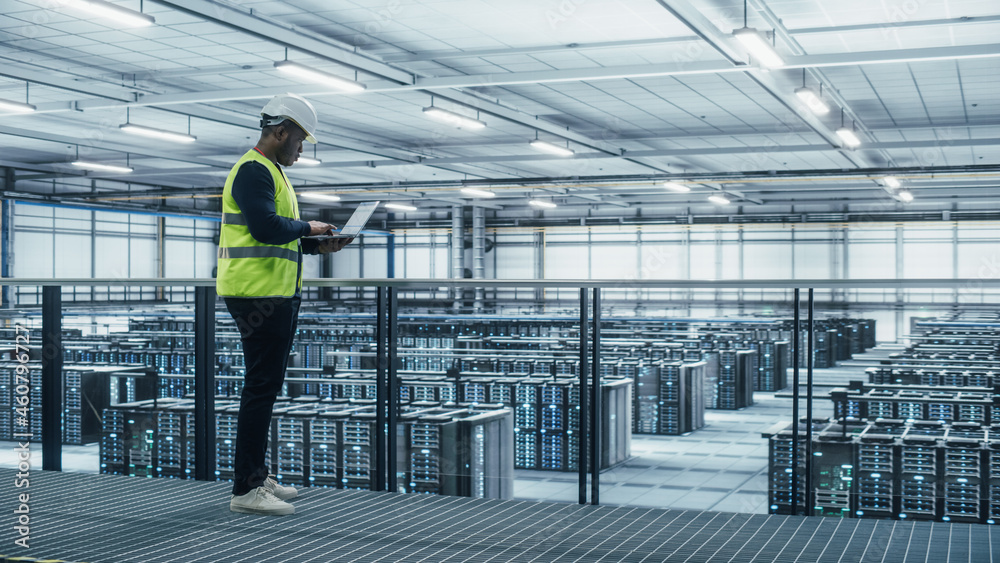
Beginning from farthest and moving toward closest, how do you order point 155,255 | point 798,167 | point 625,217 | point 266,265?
1. point 625,217
2. point 155,255
3. point 798,167
4. point 266,265

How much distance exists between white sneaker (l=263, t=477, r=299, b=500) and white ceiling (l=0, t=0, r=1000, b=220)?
648cm

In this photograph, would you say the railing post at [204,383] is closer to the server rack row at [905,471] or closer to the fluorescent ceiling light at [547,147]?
the server rack row at [905,471]

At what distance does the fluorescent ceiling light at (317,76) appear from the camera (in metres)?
10.1

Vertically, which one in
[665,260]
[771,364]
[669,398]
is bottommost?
[669,398]

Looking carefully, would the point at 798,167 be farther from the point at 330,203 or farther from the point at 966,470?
the point at 966,470

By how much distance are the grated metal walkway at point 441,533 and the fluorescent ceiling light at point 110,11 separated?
18.0 ft

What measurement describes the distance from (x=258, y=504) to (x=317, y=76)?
7.89m

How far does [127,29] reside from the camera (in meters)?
10.6

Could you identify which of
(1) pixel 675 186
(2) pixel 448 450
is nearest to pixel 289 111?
(2) pixel 448 450

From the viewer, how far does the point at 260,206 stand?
10.1ft

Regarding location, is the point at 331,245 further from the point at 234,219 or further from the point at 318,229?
the point at 234,219

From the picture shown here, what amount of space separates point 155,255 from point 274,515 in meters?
28.6

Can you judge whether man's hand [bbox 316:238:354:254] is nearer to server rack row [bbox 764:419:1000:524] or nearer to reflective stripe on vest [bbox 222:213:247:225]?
reflective stripe on vest [bbox 222:213:247:225]

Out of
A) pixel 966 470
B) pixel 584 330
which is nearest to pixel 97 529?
pixel 584 330
